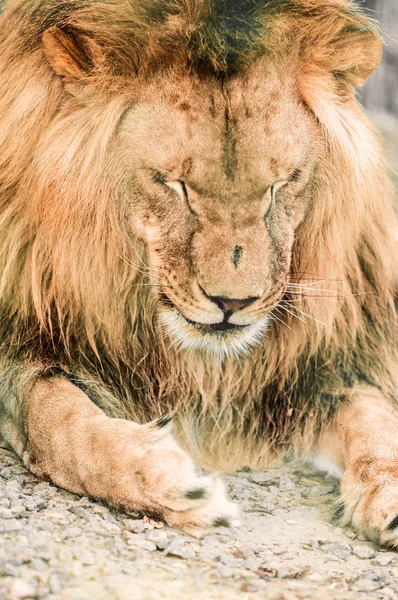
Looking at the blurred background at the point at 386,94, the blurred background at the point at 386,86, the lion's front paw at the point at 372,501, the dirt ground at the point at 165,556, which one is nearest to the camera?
the dirt ground at the point at 165,556

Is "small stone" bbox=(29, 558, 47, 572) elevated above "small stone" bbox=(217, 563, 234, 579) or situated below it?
below

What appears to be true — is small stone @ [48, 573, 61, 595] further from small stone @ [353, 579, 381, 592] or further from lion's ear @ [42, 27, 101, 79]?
lion's ear @ [42, 27, 101, 79]

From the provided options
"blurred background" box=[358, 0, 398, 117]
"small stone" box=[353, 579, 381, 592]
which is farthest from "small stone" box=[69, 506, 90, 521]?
"blurred background" box=[358, 0, 398, 117]

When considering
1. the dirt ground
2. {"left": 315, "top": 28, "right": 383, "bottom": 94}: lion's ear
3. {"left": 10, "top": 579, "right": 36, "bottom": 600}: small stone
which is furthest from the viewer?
{"left": 315, "top": 28, "right": 383, "bottom": 94}: lion's ear

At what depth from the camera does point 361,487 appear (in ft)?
10.4

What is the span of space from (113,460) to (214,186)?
2.75 ft

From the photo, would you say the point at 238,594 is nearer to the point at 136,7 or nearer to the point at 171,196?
the point at 171,196

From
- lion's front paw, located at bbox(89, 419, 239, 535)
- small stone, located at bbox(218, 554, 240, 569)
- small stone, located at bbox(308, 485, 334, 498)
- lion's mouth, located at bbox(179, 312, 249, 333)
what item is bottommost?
small stone, located at bbox(308, 485, 334, 498)

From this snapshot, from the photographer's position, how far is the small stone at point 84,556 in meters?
2.53

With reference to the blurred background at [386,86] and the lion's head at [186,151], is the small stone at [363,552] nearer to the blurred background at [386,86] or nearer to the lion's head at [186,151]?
the lion's head at [186,151]

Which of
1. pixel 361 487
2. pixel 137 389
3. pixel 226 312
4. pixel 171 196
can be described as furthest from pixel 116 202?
pixel 361 487

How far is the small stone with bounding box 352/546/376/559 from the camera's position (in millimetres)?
2943

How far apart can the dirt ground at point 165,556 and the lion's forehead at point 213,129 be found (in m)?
1.02

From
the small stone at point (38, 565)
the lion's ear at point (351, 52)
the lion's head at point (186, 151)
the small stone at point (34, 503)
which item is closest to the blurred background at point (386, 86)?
the lion's ear at point (351, 52)
